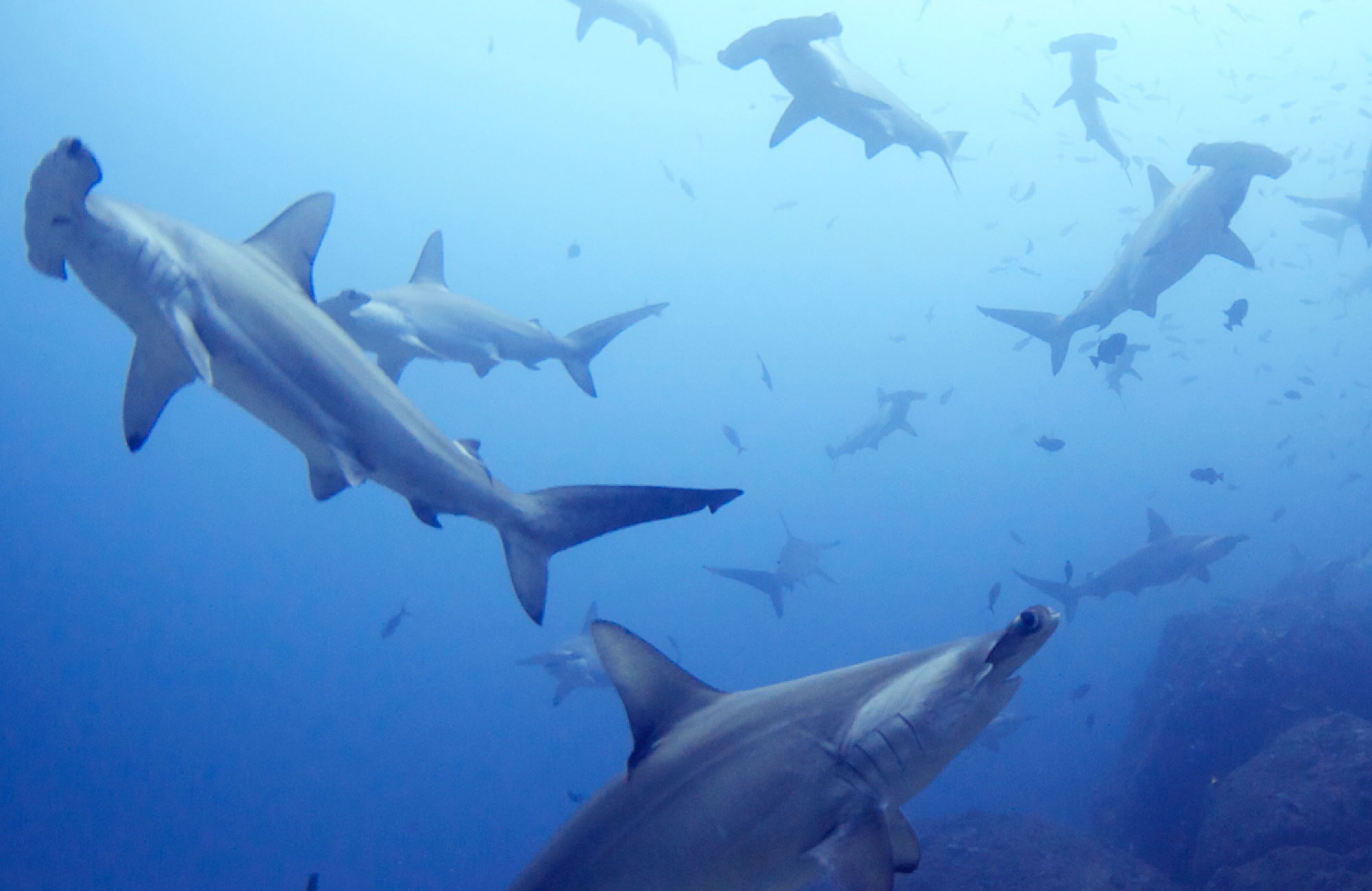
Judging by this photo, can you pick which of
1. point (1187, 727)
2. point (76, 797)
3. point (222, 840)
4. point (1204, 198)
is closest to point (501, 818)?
point (222, 840)

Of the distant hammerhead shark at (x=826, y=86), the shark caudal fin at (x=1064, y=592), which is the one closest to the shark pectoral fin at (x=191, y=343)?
the distant hammerhead shark at (x=826, y=86)

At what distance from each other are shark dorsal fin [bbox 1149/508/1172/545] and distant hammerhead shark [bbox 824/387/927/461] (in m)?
5.17

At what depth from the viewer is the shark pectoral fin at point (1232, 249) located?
7445 mm

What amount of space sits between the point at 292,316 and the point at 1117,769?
19212mm

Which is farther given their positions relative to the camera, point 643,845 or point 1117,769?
point 1117,769

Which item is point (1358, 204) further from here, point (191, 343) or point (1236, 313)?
point (191, 343)

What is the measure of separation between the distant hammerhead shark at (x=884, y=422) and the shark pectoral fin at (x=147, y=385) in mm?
15553

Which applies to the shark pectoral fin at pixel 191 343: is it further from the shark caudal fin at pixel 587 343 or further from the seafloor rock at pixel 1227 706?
the seafloor rock at pixel 1227 706

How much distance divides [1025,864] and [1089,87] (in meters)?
11.5

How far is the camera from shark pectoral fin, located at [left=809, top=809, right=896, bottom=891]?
159 centimetres

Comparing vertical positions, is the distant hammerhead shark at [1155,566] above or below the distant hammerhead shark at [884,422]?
below

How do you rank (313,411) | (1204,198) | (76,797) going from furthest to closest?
(76,797) < (1204,198) < (313,411)

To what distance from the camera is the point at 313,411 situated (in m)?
2.71

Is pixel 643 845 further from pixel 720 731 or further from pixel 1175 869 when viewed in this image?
pixel 1175 869
